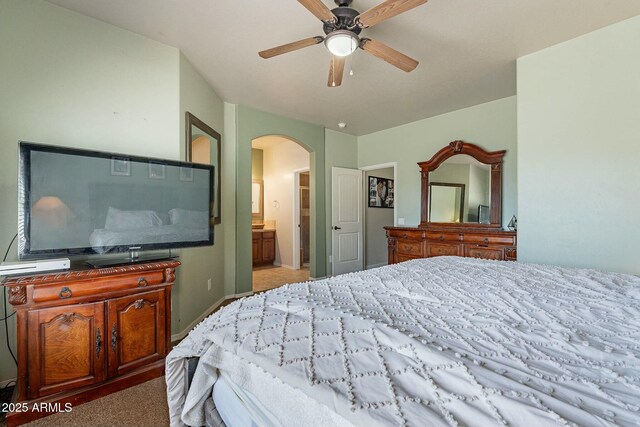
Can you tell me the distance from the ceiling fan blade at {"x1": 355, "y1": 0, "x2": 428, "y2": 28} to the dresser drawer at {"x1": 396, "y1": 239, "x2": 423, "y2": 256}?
2859 mm

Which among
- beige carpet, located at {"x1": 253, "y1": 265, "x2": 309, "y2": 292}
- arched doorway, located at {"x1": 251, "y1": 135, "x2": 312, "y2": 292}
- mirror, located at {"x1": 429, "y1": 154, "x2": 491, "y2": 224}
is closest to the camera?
mirror, located at {"x1": 429, "y1": 154, "x2": 491, "y2": 224}

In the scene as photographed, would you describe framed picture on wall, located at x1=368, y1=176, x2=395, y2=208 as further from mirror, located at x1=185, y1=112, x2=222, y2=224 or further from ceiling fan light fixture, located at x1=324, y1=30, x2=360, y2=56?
ceiling fan light fixture, located at x1=324, y1=30, x2=360, y2=56

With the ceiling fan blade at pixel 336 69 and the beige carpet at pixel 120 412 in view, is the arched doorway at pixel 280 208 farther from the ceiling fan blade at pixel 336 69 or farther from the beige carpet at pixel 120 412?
the beige carpet at pixel 120 412

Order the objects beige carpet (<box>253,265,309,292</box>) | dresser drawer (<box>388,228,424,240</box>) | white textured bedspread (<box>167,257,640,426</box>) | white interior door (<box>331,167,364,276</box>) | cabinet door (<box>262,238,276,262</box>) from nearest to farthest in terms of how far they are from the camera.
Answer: white textured bedspread (<box>167,257,640,426</box>) → dresser drawer (<box>388,228,424,240</box>) → beige carpet (<box>253,265,309,292</box>) → white interior door (<box>331,167,364,276</box>) → cabinet door (<box>262,238,276,262</box>)

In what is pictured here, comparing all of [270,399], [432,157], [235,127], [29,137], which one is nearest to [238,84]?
[235,127]

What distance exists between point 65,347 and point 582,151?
151 inches

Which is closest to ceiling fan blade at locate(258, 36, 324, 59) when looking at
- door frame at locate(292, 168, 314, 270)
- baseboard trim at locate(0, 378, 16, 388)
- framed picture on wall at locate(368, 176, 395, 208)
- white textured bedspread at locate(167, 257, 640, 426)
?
white textured bedspread at locate(167, 257, 640, 426)

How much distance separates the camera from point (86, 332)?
64.7 inches

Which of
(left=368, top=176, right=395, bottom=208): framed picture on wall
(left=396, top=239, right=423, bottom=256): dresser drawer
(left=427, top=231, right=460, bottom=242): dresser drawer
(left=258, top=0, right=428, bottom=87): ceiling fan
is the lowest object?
(left=396, top=239, right=423, bottom=256): dresser drawer

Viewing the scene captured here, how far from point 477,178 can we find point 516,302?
311 cm

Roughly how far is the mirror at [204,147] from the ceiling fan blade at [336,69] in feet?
4.41

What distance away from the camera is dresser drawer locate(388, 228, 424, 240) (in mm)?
3898

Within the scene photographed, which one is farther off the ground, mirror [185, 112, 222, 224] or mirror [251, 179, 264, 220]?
mirror [185, 112, 222, 224]

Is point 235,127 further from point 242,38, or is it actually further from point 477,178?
point 477,178
